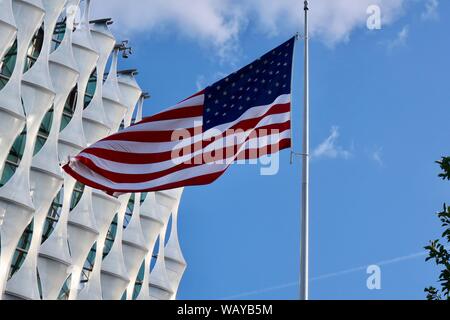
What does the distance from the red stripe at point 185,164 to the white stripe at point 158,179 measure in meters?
0.06

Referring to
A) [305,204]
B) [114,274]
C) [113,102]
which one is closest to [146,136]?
→ [305,204]

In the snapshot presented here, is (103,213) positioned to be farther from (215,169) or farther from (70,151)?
(215,169)

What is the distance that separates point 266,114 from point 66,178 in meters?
38.4

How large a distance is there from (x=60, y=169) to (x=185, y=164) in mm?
36011

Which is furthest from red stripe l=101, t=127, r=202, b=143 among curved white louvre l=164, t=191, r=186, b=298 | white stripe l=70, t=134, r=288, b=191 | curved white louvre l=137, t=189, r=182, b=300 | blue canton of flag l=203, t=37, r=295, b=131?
curved white louvre l=164, t=191, r=186, b=298

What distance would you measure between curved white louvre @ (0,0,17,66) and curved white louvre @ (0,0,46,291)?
1682 millimetres

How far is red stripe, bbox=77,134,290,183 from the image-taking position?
16906 mm

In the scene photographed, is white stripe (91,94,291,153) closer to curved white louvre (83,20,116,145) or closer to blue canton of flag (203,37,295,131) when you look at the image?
blue canton of flag (203,37,295,131)

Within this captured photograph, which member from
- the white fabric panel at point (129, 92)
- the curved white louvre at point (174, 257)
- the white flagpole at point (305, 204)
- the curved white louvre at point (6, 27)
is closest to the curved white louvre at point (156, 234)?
the curved white louvre at point (174, 257)

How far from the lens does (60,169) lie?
52.3 meters

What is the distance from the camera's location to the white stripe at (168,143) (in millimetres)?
17500

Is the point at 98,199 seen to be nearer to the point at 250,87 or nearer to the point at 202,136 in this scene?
the point at 202,136
